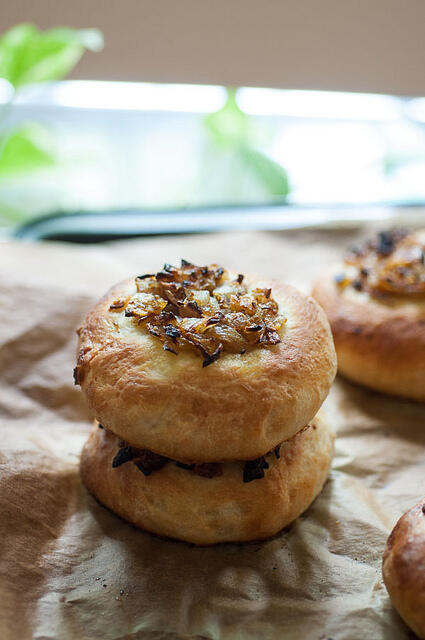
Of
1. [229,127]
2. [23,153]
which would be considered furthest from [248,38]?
[23,153]

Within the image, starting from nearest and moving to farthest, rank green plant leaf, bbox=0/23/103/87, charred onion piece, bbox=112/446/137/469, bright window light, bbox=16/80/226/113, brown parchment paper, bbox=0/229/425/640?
brown parchment paper, bbox=0/229/425/640 → charred onion piece, bbox=112/446/137/469 → green plant leaf, bbox=0/23/103/87 → bright window light, bbox=16/80/226/113

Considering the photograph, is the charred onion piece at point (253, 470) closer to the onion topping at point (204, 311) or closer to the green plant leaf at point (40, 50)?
the onion topping at point (204, 311)

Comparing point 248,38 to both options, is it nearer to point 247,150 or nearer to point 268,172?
point 247,150

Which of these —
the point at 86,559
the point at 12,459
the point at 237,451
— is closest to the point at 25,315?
the point at 12,459

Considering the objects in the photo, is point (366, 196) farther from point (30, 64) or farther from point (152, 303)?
point (152, 303)

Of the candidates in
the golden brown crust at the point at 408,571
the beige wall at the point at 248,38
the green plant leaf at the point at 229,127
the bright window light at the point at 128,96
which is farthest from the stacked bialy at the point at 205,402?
the green plant leaf at the point at 229,127

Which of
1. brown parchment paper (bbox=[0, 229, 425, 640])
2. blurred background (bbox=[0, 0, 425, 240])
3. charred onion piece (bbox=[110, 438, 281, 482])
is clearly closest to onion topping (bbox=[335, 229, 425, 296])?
brown parchment paper (bbox=[0, 229, 425, 640])

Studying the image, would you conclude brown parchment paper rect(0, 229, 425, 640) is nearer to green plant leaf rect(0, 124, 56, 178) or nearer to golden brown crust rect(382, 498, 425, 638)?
golden brown crust rect(382, 498, 425, 638)
